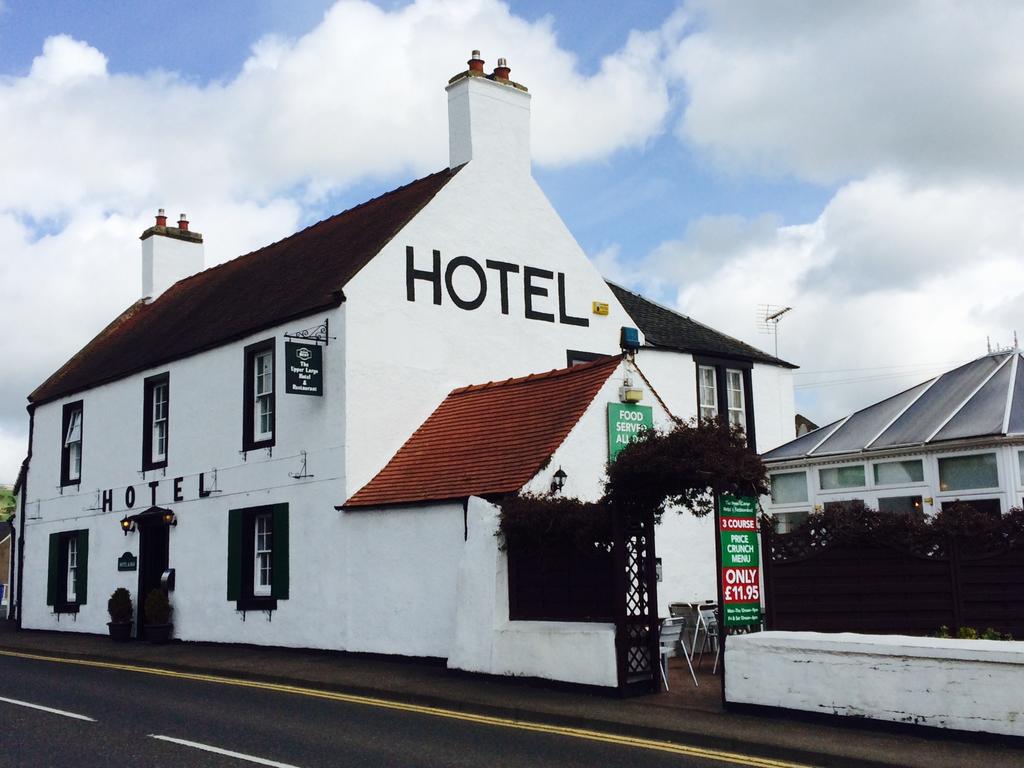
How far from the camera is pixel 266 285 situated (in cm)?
2250

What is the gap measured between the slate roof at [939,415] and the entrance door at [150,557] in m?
12.9

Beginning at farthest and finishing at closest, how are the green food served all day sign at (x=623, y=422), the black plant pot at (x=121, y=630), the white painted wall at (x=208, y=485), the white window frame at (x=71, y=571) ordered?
the white window frame at (x=71, y=571), the black plant pot at (x=121, y=630), the white painted wall at (x=208, y=485), the green food served all day sign at (x=623, y=422)

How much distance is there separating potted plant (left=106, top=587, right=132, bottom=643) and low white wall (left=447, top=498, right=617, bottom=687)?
414 inches

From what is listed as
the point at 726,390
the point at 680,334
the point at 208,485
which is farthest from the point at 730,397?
the point at 208,485

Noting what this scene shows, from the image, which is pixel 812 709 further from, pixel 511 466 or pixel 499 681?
pixel 511 466

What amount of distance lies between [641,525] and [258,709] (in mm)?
4871

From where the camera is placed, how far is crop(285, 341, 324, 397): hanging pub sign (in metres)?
17.6

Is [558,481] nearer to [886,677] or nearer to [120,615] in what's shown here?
[886,677]

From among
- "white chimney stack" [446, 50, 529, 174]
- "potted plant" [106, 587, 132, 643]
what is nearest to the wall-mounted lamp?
"white chimney stack" [446, 50, 529, 174]

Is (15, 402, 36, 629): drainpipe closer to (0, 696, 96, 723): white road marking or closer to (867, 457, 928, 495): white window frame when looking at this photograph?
(0, 696, 96, 723): white road marking

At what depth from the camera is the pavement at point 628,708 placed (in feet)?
29.2

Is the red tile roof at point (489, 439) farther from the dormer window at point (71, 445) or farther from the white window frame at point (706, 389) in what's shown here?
the dormer window at point (71, 445)

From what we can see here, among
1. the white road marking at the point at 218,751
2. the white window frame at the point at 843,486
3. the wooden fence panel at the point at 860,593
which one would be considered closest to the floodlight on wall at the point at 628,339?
the white window frame at the point at 843,486

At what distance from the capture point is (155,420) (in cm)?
2319
